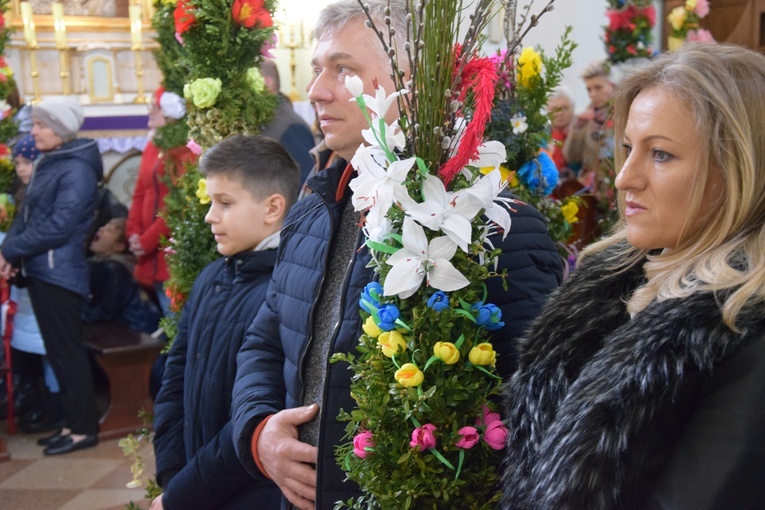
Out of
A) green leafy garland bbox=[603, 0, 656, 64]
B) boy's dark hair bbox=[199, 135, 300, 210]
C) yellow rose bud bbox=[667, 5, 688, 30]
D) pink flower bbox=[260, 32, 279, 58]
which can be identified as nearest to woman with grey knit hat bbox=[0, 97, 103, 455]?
pink flower bbox=[260, 32, 279, 58]

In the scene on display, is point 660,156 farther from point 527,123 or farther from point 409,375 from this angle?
point 527,123

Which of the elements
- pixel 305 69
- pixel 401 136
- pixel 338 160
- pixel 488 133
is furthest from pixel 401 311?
pixel 305 69

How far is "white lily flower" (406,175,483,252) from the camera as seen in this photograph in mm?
1406

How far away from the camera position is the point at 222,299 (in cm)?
250

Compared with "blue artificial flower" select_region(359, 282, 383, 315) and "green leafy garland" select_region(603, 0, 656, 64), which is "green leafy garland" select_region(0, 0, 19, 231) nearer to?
"green leafy garland" select_region(603, 0, 656, 64)

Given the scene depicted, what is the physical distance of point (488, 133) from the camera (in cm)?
311

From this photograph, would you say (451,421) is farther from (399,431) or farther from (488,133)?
(488,133)

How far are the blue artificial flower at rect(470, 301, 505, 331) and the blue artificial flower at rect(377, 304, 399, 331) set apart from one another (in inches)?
5.1

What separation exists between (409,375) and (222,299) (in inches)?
47.5

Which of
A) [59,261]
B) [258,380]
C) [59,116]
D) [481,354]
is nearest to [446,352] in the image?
[481,354]

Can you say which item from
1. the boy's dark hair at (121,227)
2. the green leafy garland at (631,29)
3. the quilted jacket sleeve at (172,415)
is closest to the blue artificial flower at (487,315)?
the quilted jacket sleeve at (172,415)

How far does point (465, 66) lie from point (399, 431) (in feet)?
2.02

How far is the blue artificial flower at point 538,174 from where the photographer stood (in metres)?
3.17

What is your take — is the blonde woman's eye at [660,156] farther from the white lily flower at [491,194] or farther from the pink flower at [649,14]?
the pink flower at [649,14]
